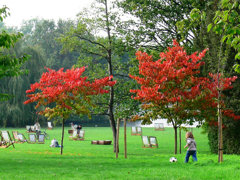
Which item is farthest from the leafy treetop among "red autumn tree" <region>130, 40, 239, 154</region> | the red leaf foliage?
the red leaf foliage

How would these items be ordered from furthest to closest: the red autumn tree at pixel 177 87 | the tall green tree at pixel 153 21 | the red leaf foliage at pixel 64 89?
the tall green tree at pixel 153 21
the red leaf foliage at pixel 64 89
the red autumn tree at pixel 177 87

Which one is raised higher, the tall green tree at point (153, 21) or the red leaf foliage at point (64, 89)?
the tall green tree at point (153, 21)

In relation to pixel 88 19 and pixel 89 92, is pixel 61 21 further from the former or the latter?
pixel 89 92

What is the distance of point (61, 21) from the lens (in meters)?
67.2

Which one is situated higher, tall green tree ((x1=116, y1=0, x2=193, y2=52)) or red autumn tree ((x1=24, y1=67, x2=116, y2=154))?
tall green tree ((x1=116, y1=0, x2=193, y2=52))

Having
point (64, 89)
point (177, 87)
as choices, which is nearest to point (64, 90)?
point (64, 89)

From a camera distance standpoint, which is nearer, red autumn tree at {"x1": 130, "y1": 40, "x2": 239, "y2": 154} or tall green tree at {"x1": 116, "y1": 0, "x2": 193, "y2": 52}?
red autumn tree at {"x1": 130, "y1": 40, "x2": 239, "y2": 154}

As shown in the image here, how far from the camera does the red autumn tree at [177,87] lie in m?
13.7

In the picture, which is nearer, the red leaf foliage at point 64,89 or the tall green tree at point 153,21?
the red leaf foliage at point 64,89

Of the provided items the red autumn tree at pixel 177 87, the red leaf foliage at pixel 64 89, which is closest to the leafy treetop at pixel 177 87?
the red autumn tree at pixel 177 87

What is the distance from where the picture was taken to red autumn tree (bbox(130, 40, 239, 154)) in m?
13.7

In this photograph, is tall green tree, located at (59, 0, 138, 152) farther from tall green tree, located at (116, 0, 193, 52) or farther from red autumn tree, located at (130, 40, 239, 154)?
red autumn tree, located at (130, 40, 239, 154)

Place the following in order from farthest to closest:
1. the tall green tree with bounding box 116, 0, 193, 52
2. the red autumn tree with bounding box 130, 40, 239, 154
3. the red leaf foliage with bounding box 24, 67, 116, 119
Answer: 1. the tall green tree with bounding box 116, 0, 193, 52
2. the red leaf foliage with bounding box 24, 67, 116, 119
3. the red autumn tree with bounding box 130, 40, 239, 154

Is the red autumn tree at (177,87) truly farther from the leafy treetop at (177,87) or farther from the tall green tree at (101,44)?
the tall green tree at (101,44)
